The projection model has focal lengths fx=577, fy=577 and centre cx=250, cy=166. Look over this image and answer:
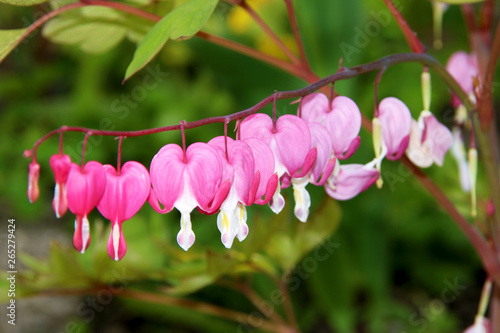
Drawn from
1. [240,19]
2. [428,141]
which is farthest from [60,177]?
[240,19]

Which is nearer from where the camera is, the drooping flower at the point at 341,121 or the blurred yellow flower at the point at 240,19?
the drooping flower at the point at 341,121

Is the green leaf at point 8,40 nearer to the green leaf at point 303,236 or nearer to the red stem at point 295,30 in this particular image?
the red stem at point 295,30

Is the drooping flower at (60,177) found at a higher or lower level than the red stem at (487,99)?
lower

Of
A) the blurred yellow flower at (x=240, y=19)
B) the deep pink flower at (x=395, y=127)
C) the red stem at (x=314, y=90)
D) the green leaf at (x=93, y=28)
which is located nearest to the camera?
the red stem at (x=314, y=90)

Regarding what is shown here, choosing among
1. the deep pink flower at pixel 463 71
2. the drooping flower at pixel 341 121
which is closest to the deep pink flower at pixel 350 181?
the drooping flower at pixel 341 121

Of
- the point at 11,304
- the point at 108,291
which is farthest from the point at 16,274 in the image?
the point at 11,304

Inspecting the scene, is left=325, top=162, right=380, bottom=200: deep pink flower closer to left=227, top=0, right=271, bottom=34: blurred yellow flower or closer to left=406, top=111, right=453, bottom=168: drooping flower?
left=406, top=111, right=453, bottom=168: drooping flower

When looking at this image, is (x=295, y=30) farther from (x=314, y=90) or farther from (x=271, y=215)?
(x=271, y=215)

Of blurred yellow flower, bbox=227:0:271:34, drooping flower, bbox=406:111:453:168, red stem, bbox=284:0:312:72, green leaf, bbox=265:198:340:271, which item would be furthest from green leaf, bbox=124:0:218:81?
blurred yellow flower, bbox=227:0:271:34
